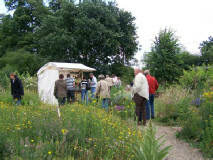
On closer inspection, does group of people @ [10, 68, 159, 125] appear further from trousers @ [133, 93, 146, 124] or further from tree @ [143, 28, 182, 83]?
tree @ [143, 28, 182, 83]

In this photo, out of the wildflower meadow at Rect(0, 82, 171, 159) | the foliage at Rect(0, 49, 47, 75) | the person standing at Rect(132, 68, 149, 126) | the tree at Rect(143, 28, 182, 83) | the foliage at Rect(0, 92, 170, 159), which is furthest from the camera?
the foliage at Rect(0, 49, 47, 75)

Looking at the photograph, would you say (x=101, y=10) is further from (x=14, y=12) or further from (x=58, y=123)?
(x=58, y=123)

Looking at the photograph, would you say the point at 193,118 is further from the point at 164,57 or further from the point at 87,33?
the point at 87,33

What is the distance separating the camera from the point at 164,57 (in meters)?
19.1

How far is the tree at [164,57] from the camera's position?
19.3 m

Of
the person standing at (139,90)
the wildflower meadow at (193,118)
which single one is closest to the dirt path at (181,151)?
the wildflower meadow at (193,118)

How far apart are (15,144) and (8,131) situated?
67 centimetres

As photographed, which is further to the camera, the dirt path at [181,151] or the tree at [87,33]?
the tree at [87,33]

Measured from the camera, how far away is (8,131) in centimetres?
415

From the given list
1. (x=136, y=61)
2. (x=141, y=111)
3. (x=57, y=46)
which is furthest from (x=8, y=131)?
(x=136, y=61)

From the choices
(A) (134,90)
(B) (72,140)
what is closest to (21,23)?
(A) (134,90)

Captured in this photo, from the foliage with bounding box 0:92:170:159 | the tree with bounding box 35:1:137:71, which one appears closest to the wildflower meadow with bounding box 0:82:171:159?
the foliage with bounding box 0:92:170:159

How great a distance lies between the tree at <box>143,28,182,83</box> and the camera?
1928 centimetres

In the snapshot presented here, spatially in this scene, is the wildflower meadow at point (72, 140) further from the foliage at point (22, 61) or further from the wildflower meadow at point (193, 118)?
the foliage at point (22, 61)
